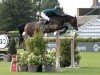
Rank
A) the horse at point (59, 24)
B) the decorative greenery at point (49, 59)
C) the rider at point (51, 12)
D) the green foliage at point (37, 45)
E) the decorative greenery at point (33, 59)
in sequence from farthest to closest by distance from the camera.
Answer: the horse at point (59, 24), the rider at point (51, 12), the decorative greenery at point (49, 59), the green foliage at point (37, 45), the decorative greenery at point (33, 59)

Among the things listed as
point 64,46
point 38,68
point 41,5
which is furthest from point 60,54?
point 41,5

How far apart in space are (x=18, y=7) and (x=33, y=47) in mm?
69765

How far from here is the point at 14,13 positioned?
3497 inches

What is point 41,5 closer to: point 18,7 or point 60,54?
point 18,7

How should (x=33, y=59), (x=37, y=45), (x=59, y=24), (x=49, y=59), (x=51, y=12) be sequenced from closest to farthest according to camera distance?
1. (x=33, y=59)
2. (x=37, y=45)
3. (x=49, y=59)
4. (x=51, y=12)
5. (x=59, y=24)

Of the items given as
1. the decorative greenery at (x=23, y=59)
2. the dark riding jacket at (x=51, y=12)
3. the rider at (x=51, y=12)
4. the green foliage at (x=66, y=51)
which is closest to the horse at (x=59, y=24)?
the rider at (x=51, y=12)

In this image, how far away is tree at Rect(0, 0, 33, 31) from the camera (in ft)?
286

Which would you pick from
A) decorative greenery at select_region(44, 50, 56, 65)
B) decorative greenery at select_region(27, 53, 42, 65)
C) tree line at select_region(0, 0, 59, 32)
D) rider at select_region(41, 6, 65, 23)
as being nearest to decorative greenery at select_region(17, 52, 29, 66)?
decorative greenery at select_region(27, 53, 42, 65)

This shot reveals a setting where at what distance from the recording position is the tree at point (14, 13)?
87188mm

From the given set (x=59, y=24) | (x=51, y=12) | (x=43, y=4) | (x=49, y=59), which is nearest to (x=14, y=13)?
(x=43, y=4)

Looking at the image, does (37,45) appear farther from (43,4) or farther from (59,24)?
(43,4)

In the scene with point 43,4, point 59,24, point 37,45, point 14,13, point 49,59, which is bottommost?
point 49,59

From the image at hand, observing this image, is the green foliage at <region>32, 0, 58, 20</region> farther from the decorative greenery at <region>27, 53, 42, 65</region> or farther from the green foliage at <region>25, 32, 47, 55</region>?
the decorative greenery at <region>27, 53, 42, 65</region>

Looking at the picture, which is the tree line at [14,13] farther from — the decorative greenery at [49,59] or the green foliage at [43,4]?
the decorative greenery at [49,59]
